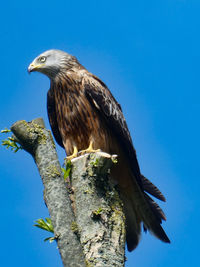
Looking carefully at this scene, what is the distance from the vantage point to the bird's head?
7.19 meters

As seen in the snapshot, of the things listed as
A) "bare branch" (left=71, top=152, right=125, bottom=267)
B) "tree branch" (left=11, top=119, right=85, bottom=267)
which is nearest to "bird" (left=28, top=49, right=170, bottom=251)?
"bare branch" (left=71, top=152, right=125, bottom=267)

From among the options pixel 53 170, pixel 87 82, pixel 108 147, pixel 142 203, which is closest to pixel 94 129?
pixel 108 147

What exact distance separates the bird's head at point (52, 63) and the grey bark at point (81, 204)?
223cm

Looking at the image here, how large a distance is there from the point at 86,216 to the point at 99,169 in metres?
0.62

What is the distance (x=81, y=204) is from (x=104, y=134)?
76.4 inches

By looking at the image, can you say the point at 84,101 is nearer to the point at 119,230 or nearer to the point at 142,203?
the point at 142,203

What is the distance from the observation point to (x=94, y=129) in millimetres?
6477

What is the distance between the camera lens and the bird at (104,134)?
6.35 metres

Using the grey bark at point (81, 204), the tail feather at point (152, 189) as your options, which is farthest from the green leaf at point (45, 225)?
the tail feather at point (152, 189)

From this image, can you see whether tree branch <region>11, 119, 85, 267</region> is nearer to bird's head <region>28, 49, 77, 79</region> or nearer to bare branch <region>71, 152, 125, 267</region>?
bare branch <region>71, 152, 125, 267</region>

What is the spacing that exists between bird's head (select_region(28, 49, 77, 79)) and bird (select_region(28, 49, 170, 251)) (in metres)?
0.02

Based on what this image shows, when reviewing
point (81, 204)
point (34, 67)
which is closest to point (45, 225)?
point (81, 204)

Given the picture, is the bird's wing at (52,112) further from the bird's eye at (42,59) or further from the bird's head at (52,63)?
the bird's eye at (42,59)

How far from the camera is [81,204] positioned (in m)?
4.70
